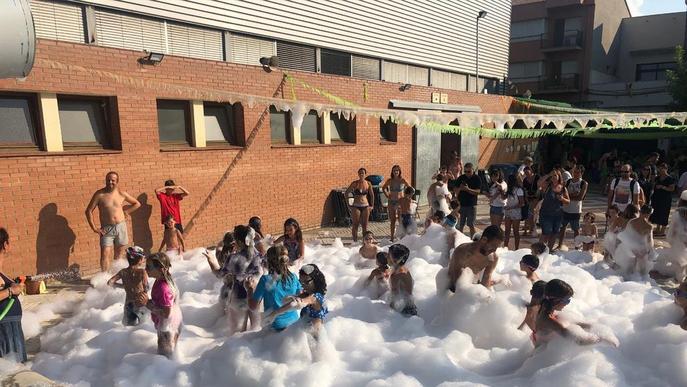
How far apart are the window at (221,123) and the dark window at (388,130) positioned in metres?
4.77

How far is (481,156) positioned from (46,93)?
567 inches

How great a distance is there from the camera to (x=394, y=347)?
4.73 meters

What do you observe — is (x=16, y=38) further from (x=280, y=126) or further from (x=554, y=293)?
(x=280, y=126)

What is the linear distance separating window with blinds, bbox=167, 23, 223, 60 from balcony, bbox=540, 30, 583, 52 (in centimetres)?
2580

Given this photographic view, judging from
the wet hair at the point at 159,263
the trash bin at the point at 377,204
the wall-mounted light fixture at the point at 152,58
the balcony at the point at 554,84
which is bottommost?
the trash bin at the point at 377,204

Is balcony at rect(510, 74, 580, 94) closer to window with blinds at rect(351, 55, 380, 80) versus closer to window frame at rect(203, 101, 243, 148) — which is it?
window with blinds at rect(351, 55, 380, 80)

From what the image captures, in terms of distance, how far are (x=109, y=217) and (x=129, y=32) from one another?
3.42 metres

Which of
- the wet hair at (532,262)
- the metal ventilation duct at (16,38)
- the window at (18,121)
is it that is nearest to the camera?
the metal ventilation duct at (16,38)

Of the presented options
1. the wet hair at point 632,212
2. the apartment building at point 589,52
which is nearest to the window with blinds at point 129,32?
the wet hair at point 632,212

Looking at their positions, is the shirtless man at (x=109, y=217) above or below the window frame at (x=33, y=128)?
below

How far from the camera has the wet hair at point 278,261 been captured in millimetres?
4273

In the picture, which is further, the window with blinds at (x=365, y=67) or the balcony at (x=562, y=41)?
the balcony at (x=562, y=41)

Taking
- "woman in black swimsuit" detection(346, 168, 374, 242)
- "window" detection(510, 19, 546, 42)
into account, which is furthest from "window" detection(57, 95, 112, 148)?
"window" detection(510, 19, 546, 42)

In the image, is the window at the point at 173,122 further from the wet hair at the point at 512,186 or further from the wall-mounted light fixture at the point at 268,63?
the wet hair at the point at 512,186
